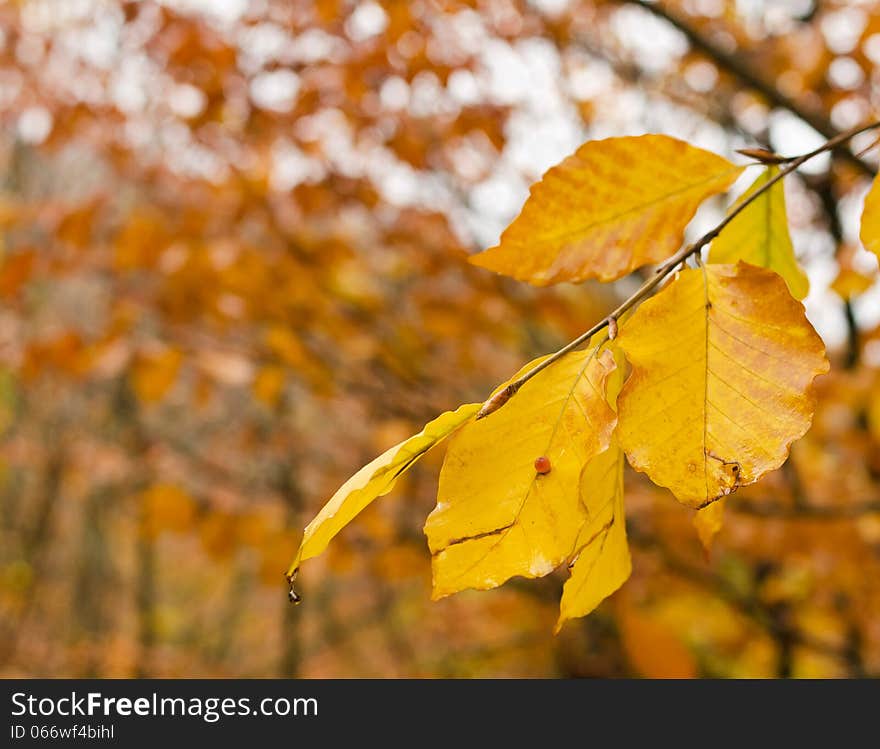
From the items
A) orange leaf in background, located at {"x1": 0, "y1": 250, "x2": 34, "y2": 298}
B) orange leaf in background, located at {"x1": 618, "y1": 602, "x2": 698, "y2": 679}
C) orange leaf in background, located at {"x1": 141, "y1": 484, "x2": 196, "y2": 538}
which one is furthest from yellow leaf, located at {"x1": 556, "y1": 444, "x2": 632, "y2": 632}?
orange leaf in background, located at {"x1": 0, "y1": 250, "x2": 34, "y2": 298}

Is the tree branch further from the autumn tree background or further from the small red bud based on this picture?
the small red bud

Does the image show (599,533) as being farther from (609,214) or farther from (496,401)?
(609,214)

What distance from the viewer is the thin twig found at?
0.37 m

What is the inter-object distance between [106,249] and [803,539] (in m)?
2.09

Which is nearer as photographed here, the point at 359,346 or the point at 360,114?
the point at 360,114

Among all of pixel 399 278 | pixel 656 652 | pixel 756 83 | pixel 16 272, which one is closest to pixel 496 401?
pixel 756 83

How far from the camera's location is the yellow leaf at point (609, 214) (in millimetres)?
466

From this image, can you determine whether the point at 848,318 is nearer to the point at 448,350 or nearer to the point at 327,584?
the point at 448,350

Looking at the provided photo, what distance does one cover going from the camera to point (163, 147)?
2740 millimetres

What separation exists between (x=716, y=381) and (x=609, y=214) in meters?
0.14

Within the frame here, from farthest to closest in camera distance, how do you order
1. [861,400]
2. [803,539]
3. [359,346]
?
[359,346] → [803,539] → [861,400]

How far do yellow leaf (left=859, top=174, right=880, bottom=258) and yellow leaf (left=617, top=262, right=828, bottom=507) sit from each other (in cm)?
5
